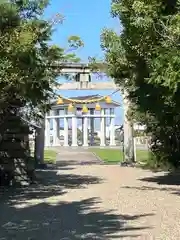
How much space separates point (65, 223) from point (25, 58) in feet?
15.8

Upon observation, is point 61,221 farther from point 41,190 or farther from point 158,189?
point 158,189

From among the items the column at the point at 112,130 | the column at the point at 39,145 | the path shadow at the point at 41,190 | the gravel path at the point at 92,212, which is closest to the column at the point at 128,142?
the column at the point at 39,145

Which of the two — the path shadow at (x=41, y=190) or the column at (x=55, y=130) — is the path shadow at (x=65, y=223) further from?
the column at (x=55, y=130)

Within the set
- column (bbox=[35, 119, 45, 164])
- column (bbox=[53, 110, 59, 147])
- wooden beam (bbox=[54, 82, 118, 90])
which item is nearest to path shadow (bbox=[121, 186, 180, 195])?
column (bbox=[35, 119, 45, 164])

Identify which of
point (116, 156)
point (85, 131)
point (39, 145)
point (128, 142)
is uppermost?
point (85, 131)

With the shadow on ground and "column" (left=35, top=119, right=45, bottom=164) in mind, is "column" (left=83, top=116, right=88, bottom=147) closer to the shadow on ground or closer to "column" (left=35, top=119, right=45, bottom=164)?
"column" (left=35, top=119, right=45, bottom=164)

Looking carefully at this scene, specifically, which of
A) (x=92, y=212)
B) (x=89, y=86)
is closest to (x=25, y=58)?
(x=92, y=212)

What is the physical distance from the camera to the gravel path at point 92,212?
28.9 feet

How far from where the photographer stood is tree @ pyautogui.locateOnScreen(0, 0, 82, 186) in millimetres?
12305

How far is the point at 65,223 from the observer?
985 cm

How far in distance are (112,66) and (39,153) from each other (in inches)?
625

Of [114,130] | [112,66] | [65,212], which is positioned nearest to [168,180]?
[112,66]

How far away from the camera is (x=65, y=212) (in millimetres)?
11250

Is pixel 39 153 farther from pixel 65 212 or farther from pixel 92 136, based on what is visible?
pixel 92 136
